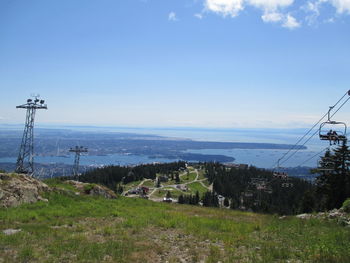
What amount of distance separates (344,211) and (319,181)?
830 inches

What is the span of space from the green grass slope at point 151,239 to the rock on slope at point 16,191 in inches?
33.3

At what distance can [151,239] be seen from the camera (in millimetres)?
11594

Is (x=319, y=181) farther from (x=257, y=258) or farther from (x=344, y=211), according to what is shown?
(x=257, y=258)

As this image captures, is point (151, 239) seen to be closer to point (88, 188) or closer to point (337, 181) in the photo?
point (88, 188)

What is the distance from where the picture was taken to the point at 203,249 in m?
10.3

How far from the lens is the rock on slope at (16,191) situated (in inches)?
607

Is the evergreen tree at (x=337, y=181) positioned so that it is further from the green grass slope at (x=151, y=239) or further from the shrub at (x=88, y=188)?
the shrub at (x=88, y=188)

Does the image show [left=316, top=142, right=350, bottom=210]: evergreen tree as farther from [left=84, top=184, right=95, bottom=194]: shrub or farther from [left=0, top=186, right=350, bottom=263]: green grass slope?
[left=84, top=184, right=95, bottom=194]: shrub

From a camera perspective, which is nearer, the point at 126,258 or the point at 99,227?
the point at 126,258

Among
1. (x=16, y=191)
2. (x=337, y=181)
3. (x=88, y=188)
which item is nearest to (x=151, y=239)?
(x=16, y=191)

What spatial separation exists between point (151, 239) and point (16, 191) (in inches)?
382

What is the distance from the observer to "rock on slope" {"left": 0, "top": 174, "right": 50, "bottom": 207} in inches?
607

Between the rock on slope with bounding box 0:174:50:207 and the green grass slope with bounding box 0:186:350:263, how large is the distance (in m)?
0.84

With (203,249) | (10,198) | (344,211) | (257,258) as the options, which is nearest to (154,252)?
(203,249)
